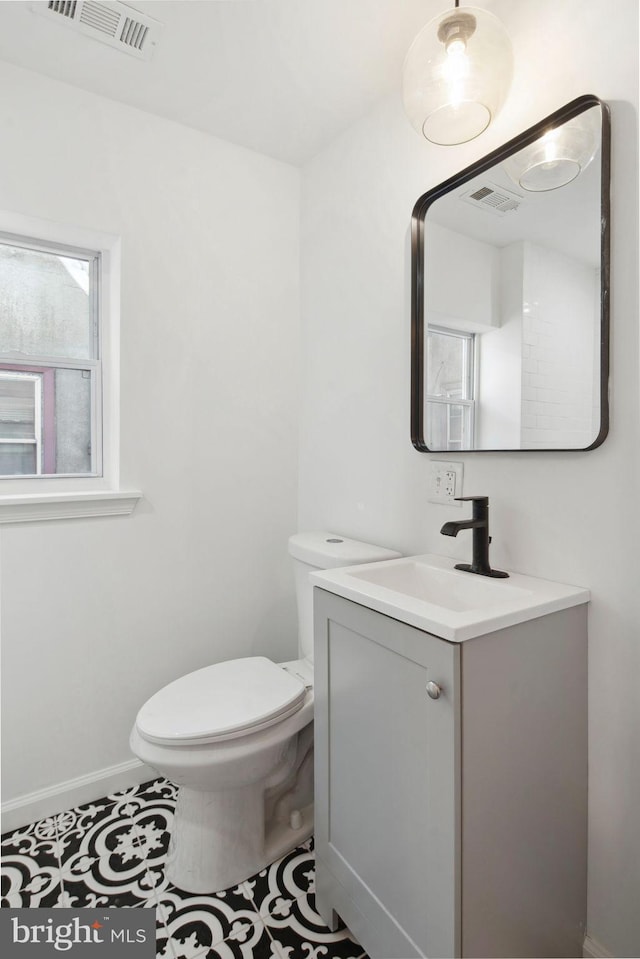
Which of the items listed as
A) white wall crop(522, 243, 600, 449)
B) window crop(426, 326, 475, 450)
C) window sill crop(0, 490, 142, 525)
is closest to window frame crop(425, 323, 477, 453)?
window crop(426, 326, 475, 450)

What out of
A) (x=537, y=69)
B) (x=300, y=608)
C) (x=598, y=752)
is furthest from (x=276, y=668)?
(x=537, y=69)

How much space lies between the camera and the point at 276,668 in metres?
1.63

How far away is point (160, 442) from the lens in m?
1.83

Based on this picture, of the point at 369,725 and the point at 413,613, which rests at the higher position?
the point at 413,613

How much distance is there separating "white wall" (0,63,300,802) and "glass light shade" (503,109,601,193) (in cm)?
107

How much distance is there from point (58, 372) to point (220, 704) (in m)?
1.22

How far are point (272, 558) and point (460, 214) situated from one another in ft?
4.56

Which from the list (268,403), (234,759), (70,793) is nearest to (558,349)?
(268,403)

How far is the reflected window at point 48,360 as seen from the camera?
1668mm

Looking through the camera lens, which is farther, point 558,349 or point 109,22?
point 109,22

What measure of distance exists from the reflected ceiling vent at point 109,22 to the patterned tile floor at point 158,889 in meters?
2.31

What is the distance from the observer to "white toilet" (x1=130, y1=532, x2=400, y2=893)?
1.28m

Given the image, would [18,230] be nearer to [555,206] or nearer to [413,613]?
[555,206]

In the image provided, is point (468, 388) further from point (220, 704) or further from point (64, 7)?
point (64, 7)
